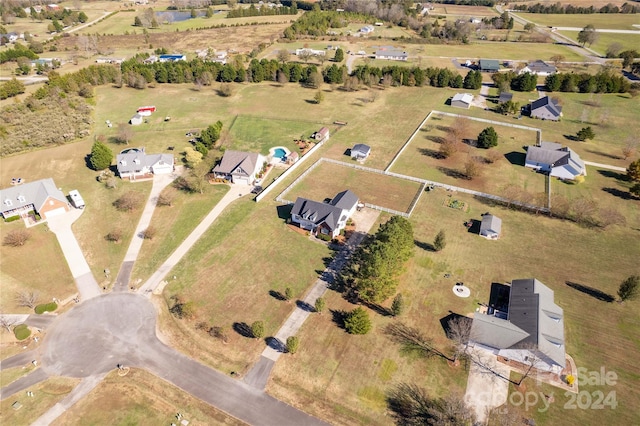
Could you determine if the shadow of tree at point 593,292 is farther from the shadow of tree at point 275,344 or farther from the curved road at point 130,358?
the shadow of tree at point 275,344

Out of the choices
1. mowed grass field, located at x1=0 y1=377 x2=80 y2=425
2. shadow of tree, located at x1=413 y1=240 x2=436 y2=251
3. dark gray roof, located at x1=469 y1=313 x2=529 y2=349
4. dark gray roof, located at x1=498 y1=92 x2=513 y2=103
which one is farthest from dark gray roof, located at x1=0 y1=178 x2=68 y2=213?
dark gray roof, located at x1=498 y1=92 x2=513 y2=103

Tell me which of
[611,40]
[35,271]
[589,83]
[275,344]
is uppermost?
[611,40]

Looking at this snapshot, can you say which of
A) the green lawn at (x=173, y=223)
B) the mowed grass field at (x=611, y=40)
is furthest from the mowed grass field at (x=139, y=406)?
the mowed grass field at (x=611, y=40)

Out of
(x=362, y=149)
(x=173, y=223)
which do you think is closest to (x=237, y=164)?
(x=173, y=223)

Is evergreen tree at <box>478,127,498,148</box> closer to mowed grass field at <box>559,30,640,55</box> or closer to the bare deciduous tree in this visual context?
the bare deciduous tree

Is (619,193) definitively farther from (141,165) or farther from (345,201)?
(141,165)

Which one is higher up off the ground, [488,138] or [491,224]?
[488,138]
